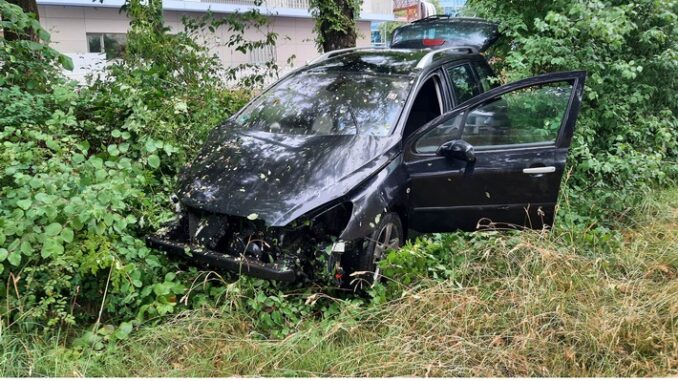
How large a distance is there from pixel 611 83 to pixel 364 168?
358cm

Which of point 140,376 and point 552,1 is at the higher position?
point 552,1

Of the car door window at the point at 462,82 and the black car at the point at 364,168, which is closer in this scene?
the black car at the point at 364,168

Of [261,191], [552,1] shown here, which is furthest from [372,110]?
[552,1]

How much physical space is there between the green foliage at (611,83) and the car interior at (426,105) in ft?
3.95

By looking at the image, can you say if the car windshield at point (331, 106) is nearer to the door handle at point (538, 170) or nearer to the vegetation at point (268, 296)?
the vegetation at point (268, 296)

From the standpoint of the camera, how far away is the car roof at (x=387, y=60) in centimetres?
475

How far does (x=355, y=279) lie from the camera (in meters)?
3.46

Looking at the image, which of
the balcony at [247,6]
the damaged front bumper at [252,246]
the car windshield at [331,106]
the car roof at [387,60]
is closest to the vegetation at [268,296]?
the damaged front bumper at [252,246]

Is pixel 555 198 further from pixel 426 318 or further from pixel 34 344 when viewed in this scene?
pixel 34 344

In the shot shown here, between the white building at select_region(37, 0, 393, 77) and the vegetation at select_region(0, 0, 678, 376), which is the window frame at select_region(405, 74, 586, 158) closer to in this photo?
the vegetation at select_region(0, 0, 678, 376)

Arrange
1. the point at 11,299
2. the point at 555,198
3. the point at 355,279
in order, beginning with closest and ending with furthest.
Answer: the point at 11,299
the point at 355,279
the point at 555,198

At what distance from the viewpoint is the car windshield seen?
4.28 m

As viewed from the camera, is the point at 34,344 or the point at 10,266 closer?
the point at 34,344

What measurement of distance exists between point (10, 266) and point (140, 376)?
1.10 metres
